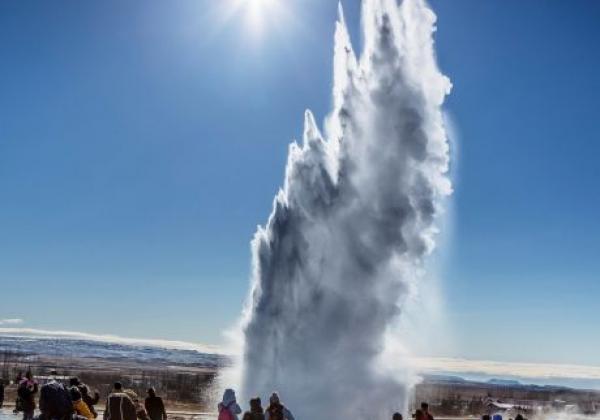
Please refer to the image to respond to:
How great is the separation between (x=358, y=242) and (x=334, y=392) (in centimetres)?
765

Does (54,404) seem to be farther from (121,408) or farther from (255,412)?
(255,412)

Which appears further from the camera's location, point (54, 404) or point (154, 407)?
point (154, 407)

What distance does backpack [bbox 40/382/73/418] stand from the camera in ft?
18.6

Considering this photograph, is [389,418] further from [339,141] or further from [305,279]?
[339,141]

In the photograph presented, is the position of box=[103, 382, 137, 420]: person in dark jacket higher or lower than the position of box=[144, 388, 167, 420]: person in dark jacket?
higher

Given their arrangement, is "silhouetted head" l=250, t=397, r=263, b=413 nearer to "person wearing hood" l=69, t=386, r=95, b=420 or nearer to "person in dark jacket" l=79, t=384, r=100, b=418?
"person in dark jacket" l=79, t=384, r=100, b=418

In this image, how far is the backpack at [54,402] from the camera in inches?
223

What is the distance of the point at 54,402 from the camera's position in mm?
5688

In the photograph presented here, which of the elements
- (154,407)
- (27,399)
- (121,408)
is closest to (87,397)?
(154,407)

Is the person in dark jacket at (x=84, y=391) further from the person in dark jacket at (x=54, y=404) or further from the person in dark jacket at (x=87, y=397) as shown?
the person in dark jacket at (x=54, y=404)

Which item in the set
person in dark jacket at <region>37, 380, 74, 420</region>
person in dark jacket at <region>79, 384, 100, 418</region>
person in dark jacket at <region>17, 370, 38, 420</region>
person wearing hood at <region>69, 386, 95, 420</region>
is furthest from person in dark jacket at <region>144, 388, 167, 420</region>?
person in dark jacket at <region>37, 380, 74, 420</region>

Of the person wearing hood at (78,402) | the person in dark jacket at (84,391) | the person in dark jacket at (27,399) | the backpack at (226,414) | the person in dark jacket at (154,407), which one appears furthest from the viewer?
the person in dark jacket at (27,399)

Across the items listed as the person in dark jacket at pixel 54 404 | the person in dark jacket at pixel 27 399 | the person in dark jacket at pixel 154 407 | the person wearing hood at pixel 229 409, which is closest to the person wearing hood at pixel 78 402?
the person wearing hood at pixel 229 409

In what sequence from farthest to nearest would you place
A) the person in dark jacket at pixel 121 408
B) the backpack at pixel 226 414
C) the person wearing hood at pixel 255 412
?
the backpack at pixel 226 414, the person wearing hood at pixel 255 412, the person in dark jacket at pixel 121 408
